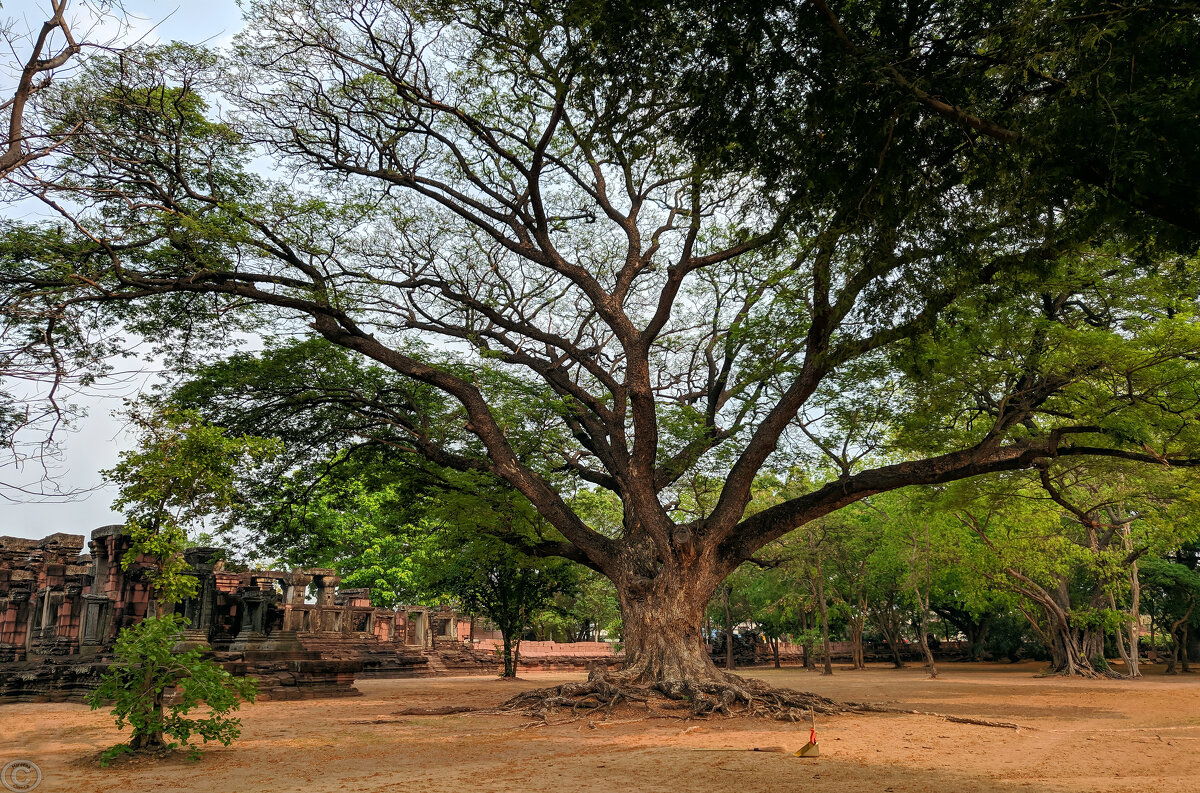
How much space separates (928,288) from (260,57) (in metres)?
11.7

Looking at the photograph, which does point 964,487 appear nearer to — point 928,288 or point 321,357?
point 928,288

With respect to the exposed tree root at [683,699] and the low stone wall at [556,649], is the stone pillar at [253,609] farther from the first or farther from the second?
the low stone wall at [556,649]

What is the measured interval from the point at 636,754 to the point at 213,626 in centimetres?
1736

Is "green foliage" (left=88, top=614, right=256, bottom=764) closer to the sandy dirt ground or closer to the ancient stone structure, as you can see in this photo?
the sandy dirt ground

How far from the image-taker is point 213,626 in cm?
2119

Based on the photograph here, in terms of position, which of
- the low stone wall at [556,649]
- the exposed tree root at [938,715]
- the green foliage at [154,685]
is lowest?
the low stone wall at [556,649]

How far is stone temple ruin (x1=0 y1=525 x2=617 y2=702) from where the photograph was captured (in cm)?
1712

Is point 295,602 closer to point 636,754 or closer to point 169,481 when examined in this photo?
point 169,481

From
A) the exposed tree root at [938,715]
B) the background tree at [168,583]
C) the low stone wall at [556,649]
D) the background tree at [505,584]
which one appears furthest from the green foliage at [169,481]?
the low stone wall at [556,649]

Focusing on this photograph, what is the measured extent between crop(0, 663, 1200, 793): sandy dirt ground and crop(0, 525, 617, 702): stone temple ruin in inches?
139

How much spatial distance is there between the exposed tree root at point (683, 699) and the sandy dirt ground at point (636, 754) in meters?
0.40

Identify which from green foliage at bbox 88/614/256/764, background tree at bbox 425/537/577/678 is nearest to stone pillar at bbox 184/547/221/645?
background tree at bbox 425/537/577/678

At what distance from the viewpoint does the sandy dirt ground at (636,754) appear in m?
6.55

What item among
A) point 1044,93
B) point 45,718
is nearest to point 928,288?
point 1044,93
